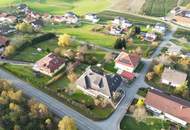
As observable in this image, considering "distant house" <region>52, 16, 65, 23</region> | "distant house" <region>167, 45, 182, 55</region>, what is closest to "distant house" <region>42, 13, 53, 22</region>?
"distant house" <region>52, 16, 65, 23</region>

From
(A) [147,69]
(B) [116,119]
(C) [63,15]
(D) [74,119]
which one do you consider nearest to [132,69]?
(A) [147,69]

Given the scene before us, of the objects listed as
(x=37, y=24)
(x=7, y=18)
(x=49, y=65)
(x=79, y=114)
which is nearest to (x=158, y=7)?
(x=37, y=24)

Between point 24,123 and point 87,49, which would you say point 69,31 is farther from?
point 24,123

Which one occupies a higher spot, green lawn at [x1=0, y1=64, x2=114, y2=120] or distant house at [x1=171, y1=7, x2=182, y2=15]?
distant house at [x1=171, y1=7, x2=182, y2=15]

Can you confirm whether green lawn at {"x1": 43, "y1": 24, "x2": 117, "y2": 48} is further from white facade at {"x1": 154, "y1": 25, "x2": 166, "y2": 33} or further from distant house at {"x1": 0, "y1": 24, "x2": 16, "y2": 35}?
white facade at {"x1": 154, "y1": 25, "x2": 166, "y2": 33}

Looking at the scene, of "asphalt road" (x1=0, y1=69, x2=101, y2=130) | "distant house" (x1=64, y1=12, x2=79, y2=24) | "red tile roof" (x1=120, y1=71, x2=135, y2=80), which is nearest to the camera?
"asphalt road" (x1=0, y1=69, x2=101, y2=130)

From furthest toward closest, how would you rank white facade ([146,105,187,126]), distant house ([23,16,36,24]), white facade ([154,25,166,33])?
distant house ([23,16,36,24]) < white facade ([154,25,166,33]) < white facade ([146,105,187,126])

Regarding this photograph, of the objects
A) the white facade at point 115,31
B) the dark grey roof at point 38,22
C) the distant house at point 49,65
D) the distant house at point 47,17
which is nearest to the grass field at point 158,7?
the white facade at point 115,31
